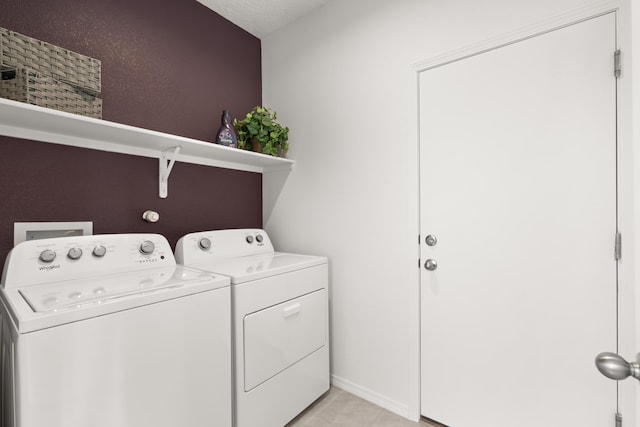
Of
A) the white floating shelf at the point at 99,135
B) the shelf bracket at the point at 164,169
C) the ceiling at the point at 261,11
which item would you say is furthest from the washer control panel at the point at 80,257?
the ceiling at the point at 261,11

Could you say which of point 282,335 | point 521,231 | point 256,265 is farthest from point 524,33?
point 282,335

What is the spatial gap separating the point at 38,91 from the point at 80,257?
0.67m

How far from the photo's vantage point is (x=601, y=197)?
46.4 inches

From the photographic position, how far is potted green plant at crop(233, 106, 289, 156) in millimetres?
2068

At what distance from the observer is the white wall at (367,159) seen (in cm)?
164

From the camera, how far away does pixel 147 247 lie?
1.48 meters

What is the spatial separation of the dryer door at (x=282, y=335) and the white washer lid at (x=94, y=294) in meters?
0.31

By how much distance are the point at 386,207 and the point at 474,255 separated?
1.72 ft

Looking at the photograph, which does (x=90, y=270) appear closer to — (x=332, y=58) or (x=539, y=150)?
(x=332, y=58)

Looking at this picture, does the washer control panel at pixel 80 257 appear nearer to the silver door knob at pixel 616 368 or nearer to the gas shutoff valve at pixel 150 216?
the gas shutoff valve at pixel 150 216

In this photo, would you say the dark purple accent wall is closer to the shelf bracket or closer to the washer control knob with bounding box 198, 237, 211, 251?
the shelf bracket

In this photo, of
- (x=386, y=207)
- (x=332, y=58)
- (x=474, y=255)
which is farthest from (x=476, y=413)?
(x=332, y=58)

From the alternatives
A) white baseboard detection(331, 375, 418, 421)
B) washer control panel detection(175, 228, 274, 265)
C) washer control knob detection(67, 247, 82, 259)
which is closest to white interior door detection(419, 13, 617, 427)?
white baseboard detection(331, 375, 418, 421)

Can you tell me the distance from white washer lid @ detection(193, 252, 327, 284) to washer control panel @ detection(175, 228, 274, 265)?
5 cm
